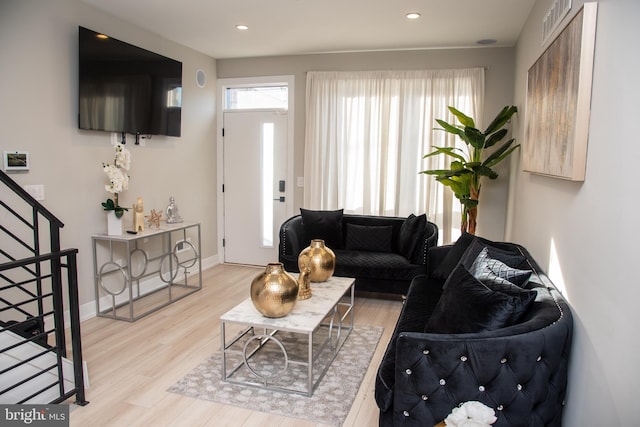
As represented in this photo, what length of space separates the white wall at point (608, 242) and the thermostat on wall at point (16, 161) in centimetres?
362

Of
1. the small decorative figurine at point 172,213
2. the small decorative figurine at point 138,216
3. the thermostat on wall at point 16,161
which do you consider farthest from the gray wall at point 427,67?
the thermostat on wall at point 16,161

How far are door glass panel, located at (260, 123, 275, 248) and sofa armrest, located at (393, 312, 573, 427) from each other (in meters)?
4.15

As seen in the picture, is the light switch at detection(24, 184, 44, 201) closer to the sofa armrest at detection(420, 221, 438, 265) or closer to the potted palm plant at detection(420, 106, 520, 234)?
the sofa armrest at detection(420, 221, 438, 265)

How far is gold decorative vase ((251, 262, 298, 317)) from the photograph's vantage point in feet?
8.50

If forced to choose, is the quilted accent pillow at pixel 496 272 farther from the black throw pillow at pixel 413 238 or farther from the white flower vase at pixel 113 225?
the white flower vase at pixel 113 225

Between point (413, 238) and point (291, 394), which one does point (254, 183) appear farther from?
point (291, 394)

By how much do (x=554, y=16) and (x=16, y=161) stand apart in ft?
12.4

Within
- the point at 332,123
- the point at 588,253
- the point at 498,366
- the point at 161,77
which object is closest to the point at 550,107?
the point at 588,253

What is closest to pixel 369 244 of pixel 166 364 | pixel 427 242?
pixel 427 242

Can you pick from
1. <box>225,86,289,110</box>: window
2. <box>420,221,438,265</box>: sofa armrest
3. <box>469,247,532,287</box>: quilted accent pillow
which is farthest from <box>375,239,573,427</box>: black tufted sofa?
<box>225,86,289,110</box>: window

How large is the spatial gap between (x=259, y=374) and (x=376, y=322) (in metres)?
1.44

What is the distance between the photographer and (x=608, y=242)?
1576 mm

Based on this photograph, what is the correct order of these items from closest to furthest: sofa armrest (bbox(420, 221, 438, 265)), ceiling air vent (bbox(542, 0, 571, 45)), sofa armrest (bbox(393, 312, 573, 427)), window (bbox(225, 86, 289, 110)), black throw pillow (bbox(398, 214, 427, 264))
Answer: sofa armrest (bbox(393, 312, 573, 427))
ceiling air vent (bbox(542, 0, 571, 45))
sofa armrest (bbox(420, 221, 438, 265))
black throw pillow (bbox(398, 214, 427, 264))
window (bbox(225, 86, 289, 110))

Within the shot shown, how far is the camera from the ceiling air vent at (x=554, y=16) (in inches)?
93.7
